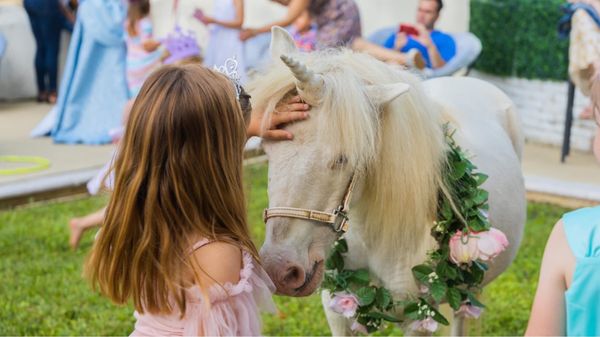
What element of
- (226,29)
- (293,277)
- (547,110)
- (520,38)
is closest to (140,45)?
(226,29)

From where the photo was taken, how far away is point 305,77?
9.07 ft

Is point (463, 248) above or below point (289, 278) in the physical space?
below

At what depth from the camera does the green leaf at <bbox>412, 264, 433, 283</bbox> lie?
10.5ft

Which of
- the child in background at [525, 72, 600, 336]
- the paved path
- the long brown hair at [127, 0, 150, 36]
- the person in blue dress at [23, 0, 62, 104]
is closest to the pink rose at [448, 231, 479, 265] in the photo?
the child in background at [525, 72, 600, 336]

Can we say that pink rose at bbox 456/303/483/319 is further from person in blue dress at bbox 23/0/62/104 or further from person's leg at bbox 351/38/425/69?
person in blue dress at bbox 23/0/62/104

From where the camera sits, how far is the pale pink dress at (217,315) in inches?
92.7

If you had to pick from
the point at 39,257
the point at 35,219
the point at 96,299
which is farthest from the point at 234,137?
the point at 35,219

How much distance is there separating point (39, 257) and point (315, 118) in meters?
4.07

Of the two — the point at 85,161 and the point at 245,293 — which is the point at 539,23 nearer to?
the point at 85,161

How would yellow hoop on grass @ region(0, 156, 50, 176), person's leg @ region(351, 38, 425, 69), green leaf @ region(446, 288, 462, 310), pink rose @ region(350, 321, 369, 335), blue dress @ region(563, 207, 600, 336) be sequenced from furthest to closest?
yellow hoop on grass @ region(0, 156, 50, 176), person's leg @ region(351, 38, 425, 69), pink rose @ region(350, 321, 369, 335), green leaf @ region(446, 288, 462, 310), blue dress @ region(563, 207, 600, 336)

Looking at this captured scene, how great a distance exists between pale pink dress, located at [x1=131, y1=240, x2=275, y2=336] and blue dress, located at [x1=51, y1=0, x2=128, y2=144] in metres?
7.69

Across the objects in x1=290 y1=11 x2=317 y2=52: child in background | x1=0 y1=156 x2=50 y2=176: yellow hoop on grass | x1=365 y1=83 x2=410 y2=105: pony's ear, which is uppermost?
x1=365 y1=83 x2=410 y2=105: pony's ear

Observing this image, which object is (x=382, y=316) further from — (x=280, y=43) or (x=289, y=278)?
(x=280, y=43)

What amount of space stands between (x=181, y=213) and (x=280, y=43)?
2.84ft
